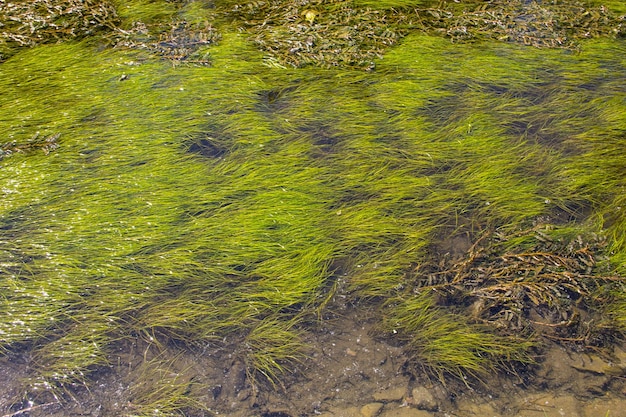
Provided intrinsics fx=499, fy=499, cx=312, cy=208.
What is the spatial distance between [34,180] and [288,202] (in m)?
1.46

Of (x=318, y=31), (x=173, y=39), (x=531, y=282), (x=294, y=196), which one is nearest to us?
(x=531, y=282)

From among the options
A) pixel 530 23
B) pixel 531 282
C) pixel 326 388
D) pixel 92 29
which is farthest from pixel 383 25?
pixel 326 388

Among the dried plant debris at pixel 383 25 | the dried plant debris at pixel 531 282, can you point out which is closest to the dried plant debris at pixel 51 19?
the dried plant debris at pixel 383 25

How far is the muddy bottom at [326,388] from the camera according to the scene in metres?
2.06

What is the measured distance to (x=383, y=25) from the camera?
405cm

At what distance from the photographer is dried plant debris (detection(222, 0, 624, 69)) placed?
3.83m

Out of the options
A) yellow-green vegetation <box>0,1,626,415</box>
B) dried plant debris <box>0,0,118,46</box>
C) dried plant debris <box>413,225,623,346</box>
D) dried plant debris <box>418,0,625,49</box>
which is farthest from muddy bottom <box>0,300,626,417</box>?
dried plant debris <box>0,0,118,46</box>

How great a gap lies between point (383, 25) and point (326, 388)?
3.00 m

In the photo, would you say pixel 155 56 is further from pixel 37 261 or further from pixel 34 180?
pixel 37 261

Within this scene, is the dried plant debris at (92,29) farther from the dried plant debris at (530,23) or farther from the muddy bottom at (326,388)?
the muddy bottom at (326,388)

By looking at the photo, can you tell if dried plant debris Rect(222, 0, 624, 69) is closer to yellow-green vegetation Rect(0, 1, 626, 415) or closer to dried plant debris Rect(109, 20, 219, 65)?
yellow-green vegetation Rect(0, 1, 626, 415)

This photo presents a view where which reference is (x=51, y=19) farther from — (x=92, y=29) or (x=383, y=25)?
(x=383, y=25)

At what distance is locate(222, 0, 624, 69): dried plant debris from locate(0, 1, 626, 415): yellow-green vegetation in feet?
0.20

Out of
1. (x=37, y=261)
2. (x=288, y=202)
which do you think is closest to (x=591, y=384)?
(x=288, y=202)
